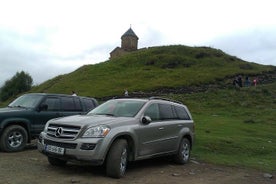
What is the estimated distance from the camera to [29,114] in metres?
13.4

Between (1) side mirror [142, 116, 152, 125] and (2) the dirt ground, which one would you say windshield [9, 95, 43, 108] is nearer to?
(2) the dirt ground

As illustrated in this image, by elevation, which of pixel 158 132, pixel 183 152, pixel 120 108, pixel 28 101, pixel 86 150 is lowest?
pixel 183 152

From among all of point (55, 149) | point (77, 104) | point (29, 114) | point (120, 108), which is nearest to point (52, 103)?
point (77, 104)

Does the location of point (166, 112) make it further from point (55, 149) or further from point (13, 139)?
point (13, 139)

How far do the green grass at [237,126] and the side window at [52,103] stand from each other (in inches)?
189

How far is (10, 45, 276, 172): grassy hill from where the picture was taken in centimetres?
1640

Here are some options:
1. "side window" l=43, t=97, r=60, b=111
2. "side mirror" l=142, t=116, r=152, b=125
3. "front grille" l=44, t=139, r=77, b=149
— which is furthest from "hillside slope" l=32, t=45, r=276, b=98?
"front grille" l=44, t=139, r=77, b=149

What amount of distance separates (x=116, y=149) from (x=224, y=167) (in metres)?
4.47

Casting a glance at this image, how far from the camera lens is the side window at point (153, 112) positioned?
11185 mm

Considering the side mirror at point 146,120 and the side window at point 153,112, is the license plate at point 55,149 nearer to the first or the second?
the side mirror at point 146,120

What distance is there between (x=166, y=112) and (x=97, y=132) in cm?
310

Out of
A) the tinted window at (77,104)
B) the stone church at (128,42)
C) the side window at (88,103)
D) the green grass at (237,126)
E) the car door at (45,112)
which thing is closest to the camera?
the car door at (45,112)

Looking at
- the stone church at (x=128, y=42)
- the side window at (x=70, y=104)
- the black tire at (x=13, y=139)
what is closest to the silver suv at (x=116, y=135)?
the black tire at (x=13, y=139)

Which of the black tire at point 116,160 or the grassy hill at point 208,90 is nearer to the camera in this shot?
the black tire at point 116,160
